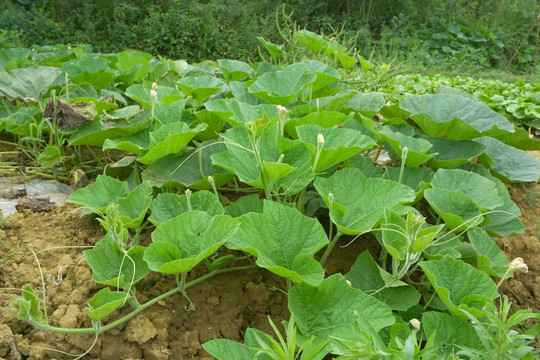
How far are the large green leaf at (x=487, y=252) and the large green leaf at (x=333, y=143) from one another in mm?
437

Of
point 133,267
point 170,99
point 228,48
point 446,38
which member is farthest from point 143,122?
point 446,38

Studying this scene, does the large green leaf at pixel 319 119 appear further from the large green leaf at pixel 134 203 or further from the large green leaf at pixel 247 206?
the large green leaf at pixel 134 203

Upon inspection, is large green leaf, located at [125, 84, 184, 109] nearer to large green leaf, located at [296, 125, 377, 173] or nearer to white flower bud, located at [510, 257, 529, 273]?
large green leaf, located at [296, 125, 377, 173]

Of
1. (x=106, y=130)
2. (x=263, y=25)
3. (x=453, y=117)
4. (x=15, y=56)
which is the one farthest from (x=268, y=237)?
(x=263, y=25)

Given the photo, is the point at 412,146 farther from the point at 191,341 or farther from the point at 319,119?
the point at 191,341

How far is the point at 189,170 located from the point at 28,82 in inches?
45.1

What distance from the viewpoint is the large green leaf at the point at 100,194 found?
1.55m

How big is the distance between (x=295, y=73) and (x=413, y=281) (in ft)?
3.40

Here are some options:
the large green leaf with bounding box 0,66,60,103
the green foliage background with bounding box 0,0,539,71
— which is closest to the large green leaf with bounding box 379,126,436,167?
the large green leaf with bounding box 0,66,60,103

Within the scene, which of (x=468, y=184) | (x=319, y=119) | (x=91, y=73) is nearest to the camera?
(x=468, y=184)

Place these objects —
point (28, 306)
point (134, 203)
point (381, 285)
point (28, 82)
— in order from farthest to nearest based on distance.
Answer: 1. point (28, 82)
2. point (134, 203)
3. point (381, 285)
4. point (28, 306)

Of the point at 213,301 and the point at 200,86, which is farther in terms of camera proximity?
the point at 200,86

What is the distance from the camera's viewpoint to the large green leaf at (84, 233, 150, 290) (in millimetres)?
1330

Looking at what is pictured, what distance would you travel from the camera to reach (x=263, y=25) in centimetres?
927
